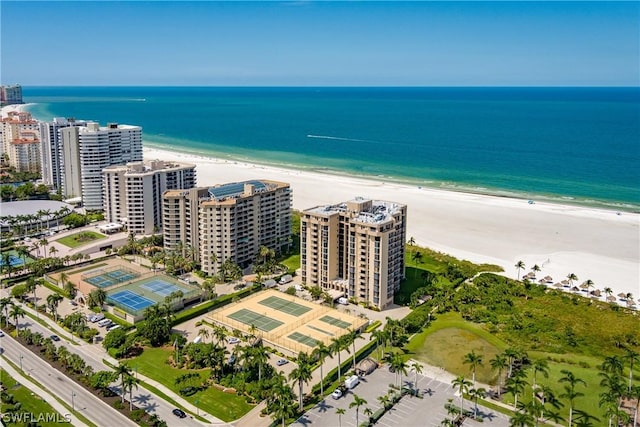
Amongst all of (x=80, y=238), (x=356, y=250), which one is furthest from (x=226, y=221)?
(x=80, y=238)

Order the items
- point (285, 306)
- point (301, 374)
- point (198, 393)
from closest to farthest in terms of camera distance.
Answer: point (301, 374), point (198, 393), point (285, 306)

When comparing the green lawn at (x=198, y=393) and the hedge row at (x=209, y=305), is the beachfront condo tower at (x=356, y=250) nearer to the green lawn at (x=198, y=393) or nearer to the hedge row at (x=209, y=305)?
the hedge row at (x=209, y=305)

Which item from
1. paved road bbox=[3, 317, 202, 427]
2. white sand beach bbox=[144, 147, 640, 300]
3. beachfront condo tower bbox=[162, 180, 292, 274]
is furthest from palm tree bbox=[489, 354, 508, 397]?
beachfront condo tower bbox=[162, 180, 292, 274]

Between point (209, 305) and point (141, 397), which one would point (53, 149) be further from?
point (141, 397)

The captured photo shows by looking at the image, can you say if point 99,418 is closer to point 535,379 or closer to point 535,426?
point 535,426

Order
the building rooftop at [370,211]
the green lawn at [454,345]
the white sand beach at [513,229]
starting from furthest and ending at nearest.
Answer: the white sand beach at [513,229], the building rooftop at [370,211], the green lawn at [454,345]

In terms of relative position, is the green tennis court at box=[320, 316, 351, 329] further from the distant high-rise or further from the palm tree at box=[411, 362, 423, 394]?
the distant high-rise

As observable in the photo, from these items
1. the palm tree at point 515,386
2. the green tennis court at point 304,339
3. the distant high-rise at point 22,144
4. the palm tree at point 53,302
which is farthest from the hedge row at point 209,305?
the distant high-rise at point 22,144
